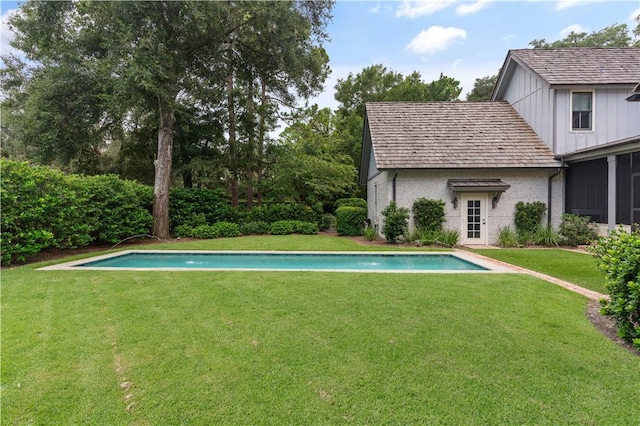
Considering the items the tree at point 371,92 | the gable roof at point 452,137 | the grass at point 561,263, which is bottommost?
the grass at point 561,263

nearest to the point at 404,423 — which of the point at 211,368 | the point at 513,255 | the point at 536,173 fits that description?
the point at 211,368

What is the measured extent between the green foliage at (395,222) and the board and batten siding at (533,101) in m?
6.66

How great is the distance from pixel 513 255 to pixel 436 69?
22.2 meters

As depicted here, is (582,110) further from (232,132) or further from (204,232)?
(204,232)

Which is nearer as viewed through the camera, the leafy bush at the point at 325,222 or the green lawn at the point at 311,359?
the green lawn at the point at 311,359

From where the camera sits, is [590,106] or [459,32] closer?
[590,106]

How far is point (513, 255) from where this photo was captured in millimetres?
9680

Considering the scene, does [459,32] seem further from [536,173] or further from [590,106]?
[536,173]

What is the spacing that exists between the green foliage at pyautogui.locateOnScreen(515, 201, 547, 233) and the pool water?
4.45 m

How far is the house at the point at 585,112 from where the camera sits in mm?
10977

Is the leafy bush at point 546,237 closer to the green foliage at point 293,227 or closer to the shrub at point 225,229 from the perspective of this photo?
the green foliage at point 293,227

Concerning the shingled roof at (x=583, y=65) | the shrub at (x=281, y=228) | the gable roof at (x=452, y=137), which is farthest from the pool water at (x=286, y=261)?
the shingled roof at (x=583, y=65)

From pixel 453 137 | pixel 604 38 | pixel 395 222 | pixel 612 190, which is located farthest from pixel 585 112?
pixel 604 38

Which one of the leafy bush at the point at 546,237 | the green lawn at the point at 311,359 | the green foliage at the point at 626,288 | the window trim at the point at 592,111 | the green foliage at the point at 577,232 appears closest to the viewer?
the green lawn at the point at 311,359
